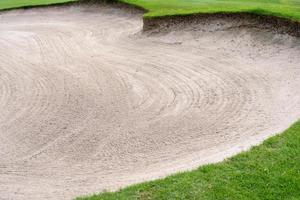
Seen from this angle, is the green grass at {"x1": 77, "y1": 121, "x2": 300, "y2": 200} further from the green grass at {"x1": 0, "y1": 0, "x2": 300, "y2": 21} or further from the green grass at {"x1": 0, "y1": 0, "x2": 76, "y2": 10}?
the green grass at {"x1": 0, "y1": 0, "x2": 76, "y2": 10}

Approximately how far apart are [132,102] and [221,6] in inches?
256

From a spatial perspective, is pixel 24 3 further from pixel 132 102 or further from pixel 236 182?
pixel 236 182

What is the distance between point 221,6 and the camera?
16.3m

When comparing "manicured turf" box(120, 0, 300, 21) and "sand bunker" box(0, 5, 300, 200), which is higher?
"manicured turf" box(120, 0, 300, 21)

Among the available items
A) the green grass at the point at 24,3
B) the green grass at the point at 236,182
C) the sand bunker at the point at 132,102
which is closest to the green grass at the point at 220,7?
the sand bunker at the point at 132,102

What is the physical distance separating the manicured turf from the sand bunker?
64 cm

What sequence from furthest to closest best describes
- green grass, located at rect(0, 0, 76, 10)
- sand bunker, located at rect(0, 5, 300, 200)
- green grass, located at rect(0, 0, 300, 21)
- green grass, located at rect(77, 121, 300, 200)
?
green grass, located at rect(0, 0, 76, 10) → green grass, located at rect(0, 0, 300, 21) → sand bunker, located at rect(0, 5, 300, 200) → green grass, located at rect(77, 121, 300, 200)

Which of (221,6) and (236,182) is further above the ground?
(221,6)

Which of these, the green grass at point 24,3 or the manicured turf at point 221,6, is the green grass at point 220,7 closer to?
the manicured turf at point 221,6

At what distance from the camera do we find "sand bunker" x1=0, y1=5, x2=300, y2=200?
28.7 ft

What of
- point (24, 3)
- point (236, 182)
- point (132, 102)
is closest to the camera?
point (236, 182)

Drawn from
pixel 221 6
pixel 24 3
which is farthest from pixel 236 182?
pixel 24 3

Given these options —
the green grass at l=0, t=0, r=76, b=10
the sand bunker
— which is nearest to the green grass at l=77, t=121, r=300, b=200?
the sand bunker

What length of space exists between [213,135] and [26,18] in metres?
13.8
